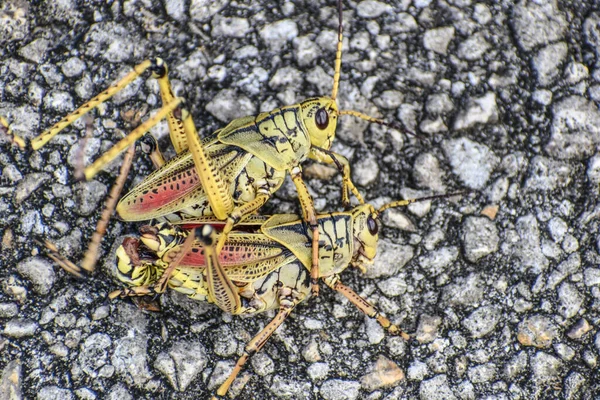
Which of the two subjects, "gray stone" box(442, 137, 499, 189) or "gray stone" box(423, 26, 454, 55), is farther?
"gray stone" box(423, 26, 454, 55)

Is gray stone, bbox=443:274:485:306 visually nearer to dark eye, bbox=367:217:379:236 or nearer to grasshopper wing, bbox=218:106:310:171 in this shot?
dark eye, bbox=367:217:379:236

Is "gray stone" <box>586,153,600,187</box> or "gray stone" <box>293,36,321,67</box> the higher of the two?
"gray stone" <box>293,36,321,67</box>

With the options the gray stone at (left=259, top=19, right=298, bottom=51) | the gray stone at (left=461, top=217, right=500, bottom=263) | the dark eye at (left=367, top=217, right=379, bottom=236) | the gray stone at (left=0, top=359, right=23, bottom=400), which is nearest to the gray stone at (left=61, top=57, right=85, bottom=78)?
the gray stone at (left=259, top=19, right=298, bottom=51)

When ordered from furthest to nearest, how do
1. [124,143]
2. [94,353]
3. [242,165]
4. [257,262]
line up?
[242,165] < [257,262] < [94,353] < [124,143]

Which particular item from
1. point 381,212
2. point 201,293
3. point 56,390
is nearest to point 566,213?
point 381,212

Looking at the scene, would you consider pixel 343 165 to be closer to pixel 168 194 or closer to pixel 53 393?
pixel 168 194

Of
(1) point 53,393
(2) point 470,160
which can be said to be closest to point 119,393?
(1) point 53,393

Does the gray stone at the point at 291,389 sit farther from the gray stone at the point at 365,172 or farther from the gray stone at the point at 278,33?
the gray stone at the point at 278,33
